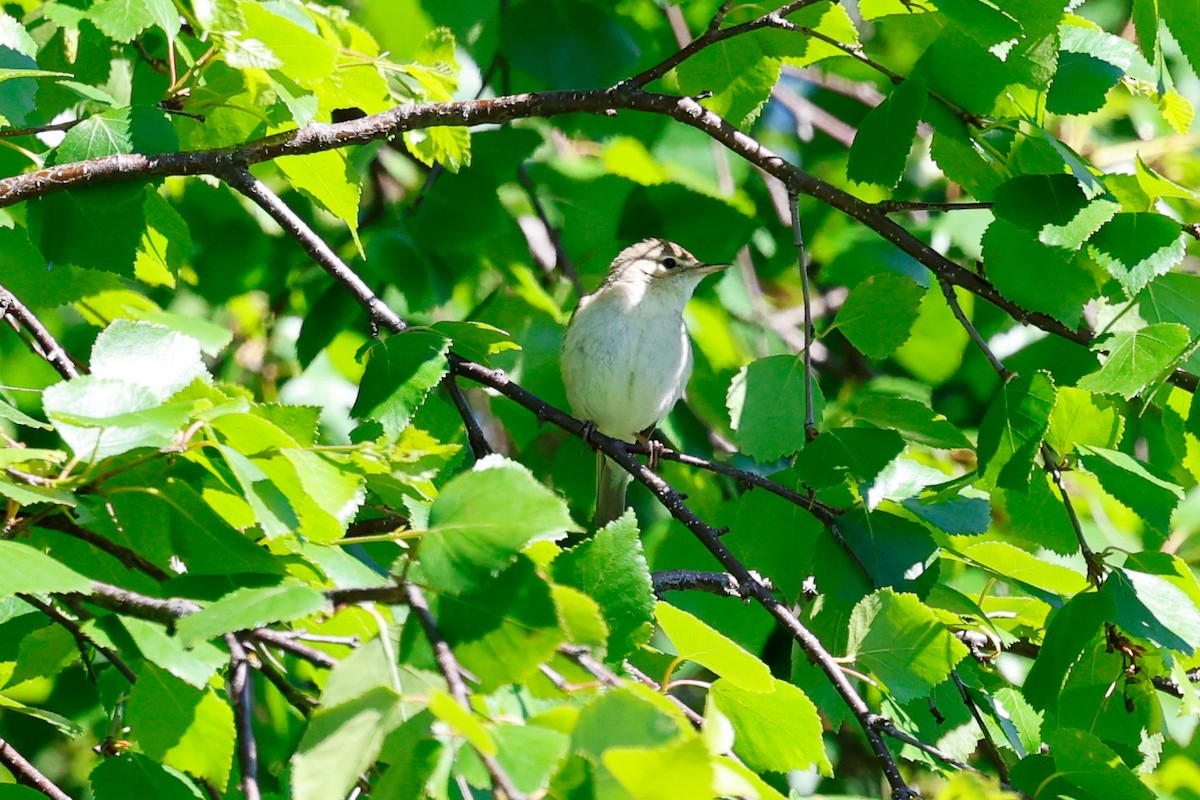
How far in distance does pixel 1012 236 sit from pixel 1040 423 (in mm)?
325

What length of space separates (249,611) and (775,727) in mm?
731

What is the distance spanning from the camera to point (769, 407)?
7.06 feet

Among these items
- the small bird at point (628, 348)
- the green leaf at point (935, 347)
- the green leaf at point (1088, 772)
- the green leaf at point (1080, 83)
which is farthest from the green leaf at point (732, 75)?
the green leaf at point (935, 347)

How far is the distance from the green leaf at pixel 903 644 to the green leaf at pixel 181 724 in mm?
892

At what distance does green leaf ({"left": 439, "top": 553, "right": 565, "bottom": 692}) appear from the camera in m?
1.12

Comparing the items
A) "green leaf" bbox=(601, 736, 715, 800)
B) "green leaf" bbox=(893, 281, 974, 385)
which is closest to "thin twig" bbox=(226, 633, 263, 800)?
"green leaf" bbox=(601, 736, 715, 800)

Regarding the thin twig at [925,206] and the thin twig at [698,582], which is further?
the thin twig at [698,582]

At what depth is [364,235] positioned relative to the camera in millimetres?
3553

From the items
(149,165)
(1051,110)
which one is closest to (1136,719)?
(1051,110)

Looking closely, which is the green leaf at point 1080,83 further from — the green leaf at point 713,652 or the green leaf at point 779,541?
the green leaf at point 713,652

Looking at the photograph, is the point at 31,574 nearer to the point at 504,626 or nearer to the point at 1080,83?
the point at 504,626

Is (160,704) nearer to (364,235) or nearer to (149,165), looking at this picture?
(149,165)

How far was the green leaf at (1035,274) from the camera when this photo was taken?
6.66 feet

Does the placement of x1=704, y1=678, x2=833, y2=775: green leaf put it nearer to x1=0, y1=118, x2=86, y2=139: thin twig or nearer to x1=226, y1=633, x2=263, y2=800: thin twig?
x1=226, y1=633, x2=263, y2=800: thin twig
